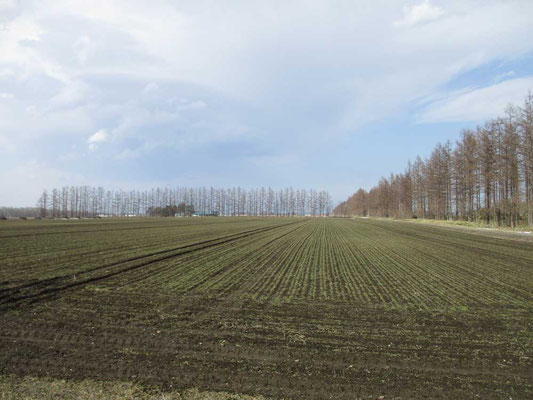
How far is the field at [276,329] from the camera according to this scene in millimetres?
4488

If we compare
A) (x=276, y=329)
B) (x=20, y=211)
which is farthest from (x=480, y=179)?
(x=20, y=211)

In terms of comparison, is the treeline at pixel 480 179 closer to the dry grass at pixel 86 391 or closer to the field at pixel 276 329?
the field at pixel 276 329

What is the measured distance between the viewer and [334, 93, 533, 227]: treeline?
121ft

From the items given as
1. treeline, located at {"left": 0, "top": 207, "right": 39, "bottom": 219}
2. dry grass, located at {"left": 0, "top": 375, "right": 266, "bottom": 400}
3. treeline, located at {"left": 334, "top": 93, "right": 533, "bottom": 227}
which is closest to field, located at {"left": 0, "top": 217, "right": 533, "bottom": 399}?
dry grass, located at {"left": 0, "top": 375, "right": 266, "bottom": 400}

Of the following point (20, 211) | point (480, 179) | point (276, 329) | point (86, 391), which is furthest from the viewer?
point (20, 211)

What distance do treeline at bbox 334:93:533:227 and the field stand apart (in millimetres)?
33235

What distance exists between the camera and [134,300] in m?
8.12

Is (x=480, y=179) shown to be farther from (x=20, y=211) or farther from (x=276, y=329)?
(x=20, y=211)

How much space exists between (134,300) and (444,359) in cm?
715

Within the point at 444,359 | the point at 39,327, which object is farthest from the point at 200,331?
the point at 444,359

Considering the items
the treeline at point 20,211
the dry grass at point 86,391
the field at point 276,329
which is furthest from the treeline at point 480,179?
the treeline at point 20,211

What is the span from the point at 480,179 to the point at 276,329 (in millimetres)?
53538

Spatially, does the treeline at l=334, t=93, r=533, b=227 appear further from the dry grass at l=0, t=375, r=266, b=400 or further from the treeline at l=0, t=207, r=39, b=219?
the treeline at l=0, t=207, r=39, b=219

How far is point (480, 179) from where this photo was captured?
47.8 meters
